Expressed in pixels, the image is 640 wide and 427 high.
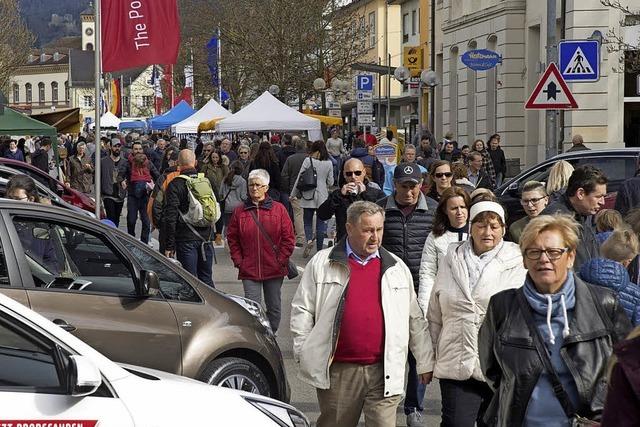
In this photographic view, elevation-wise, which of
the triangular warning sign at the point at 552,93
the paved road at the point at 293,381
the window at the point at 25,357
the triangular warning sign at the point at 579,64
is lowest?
the paved road at the point at 293,381

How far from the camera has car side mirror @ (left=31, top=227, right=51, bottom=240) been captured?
7.31 meters

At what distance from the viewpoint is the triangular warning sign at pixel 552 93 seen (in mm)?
18188

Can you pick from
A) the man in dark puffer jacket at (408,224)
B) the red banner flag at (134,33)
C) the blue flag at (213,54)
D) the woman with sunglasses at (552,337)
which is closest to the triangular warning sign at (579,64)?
the red banner flag at (134,33)

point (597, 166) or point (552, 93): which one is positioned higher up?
point (552, 93)

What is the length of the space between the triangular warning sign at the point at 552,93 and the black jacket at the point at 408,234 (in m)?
9.91

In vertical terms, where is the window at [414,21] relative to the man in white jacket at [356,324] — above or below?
above

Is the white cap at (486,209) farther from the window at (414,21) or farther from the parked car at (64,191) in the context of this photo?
the window at (414,21)

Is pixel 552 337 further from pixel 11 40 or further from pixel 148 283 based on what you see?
pixel 11 40

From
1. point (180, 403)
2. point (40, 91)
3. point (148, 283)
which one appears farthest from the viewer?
point (40, 91)

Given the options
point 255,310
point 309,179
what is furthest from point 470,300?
point 309,179

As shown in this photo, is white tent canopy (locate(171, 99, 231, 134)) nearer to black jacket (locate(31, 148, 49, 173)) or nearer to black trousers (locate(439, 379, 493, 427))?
black jacket (locate(31, 148, 49, 173))

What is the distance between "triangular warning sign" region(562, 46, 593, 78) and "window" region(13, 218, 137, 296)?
12.0 meters

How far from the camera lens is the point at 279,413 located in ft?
18.6

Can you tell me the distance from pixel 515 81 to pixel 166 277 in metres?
31.7
